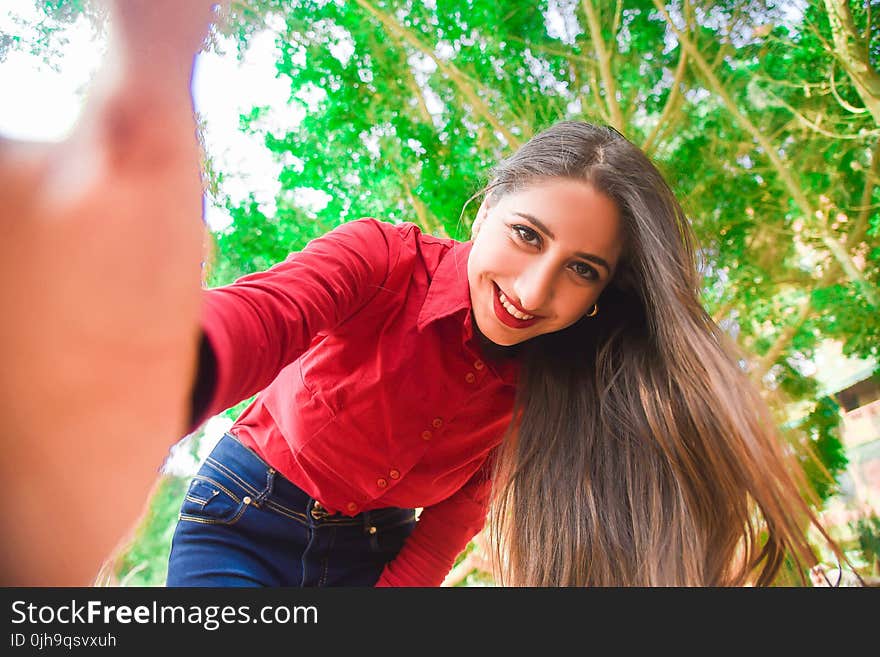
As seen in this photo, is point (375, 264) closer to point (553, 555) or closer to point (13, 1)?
point (553, 555)

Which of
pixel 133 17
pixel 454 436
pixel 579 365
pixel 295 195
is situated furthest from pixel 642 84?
pixel 133 17

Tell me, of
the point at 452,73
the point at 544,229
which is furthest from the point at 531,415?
the point at 452,73

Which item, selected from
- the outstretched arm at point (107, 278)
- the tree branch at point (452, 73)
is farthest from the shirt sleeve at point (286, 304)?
the tree branch at point (452, 73)

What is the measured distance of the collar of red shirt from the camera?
711mm

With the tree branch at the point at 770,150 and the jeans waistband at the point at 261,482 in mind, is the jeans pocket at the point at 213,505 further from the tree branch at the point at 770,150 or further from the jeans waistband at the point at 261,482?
the tree branch at the point at 770,150

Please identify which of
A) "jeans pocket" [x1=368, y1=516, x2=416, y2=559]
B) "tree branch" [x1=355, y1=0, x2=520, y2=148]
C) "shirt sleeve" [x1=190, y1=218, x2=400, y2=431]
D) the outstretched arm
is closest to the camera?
the outstretched arm

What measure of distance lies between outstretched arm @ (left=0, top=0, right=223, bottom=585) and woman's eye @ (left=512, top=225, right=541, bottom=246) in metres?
0.48

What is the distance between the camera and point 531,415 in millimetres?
782

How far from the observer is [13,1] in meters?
0.72

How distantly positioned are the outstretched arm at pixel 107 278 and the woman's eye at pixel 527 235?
1.57 feet

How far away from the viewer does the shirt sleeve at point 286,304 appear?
416mm

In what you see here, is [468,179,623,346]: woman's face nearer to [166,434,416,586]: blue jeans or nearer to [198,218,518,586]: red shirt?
[198,218,518,586]: red shirt

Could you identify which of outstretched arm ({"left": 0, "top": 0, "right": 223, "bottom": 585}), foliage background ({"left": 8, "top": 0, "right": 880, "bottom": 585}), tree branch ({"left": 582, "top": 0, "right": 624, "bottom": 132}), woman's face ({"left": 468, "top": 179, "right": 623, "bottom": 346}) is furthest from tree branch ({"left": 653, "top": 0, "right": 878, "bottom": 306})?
outstretched arm ({"left": 0, "top": 0, "right": 223, "bottom": 585})
